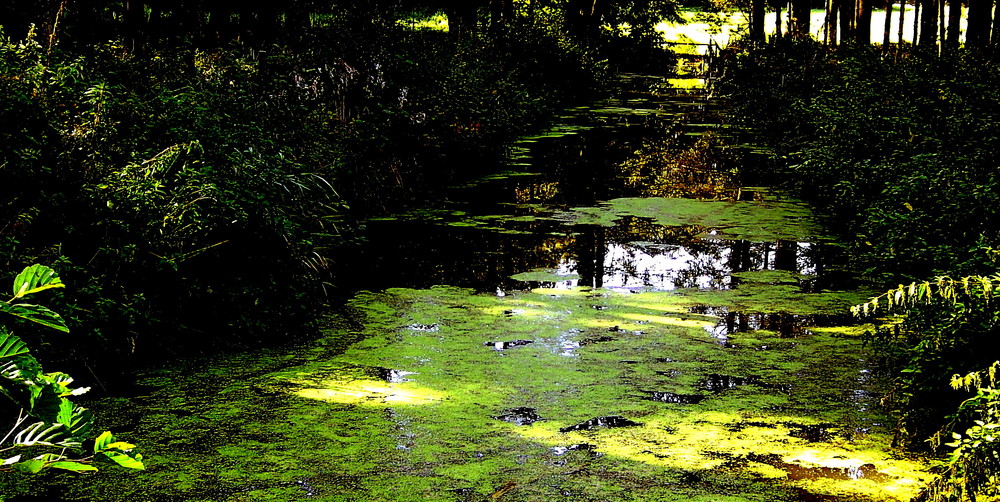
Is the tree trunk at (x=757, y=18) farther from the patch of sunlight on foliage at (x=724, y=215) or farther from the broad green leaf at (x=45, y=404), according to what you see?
the broad green leaf at (x=45, y=404)

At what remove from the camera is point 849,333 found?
5.09 metres

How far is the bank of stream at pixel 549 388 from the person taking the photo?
327 cm

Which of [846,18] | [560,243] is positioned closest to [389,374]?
[560,243]

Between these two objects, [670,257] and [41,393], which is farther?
[670,257]

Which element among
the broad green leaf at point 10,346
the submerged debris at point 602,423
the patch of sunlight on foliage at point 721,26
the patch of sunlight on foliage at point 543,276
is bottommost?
the submerged debris at point 602,423

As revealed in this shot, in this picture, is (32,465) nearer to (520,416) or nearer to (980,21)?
(520,416)

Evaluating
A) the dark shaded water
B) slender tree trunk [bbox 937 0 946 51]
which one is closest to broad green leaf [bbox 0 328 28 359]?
the dark shaded water

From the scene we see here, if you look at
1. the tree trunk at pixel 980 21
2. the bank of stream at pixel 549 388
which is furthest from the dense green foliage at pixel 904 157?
the tree trunk at pixel 980 21

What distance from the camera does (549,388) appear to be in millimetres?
4191

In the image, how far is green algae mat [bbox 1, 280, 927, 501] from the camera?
10.6ft

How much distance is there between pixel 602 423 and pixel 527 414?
0.32 metres

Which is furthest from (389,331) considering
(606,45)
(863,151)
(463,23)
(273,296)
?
(606,45)

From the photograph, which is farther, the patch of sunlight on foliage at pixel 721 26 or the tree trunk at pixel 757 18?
the patch of sunlight on foliage at pixel 721 26

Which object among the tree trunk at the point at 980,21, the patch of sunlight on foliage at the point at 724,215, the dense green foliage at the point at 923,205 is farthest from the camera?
the tree trunk at the point at 980,21
